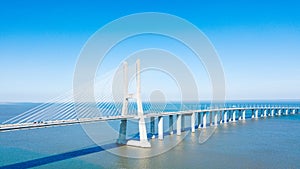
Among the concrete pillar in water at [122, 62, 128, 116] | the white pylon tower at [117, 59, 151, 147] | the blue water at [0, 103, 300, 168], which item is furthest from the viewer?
Answer: the concrete pillar in water at [122, 62, 128, 116]

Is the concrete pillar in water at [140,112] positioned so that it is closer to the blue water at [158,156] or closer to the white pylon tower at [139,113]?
the white pylon tower at [139,113]

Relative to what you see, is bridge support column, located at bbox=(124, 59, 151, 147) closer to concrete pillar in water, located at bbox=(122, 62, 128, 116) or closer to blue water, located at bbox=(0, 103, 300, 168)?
blue water, located at bbox=(0, 103, 300, 168)

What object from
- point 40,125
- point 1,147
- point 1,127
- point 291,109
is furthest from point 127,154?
point 291,109

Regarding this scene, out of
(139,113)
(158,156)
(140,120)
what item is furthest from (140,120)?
(158,156)

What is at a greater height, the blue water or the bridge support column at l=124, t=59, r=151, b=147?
the bridge support column at l=124, t=59, r=151, b=147

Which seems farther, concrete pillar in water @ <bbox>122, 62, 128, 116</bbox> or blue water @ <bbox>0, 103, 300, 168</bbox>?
concrete pillar in water @ <bbox>122, 62, 128, 116</bbox>

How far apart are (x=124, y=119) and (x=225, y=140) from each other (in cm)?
973

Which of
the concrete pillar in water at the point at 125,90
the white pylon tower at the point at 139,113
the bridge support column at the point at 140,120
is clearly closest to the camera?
the bridge support column at the point at 140,120

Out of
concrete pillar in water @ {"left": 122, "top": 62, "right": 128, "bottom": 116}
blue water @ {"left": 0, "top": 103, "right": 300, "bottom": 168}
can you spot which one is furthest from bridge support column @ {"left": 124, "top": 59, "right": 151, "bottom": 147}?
concrete pillar in water @ {"left": 122, "top": 62, "right": 128, "bottom": 116}

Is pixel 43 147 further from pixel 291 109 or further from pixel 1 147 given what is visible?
pixel 291 109

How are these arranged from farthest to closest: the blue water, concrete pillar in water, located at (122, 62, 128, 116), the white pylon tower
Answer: concrete pillar in water, located at (122, 62, 128, 116) → the white pylon tower → the blue water

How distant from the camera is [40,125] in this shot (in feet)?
52.4

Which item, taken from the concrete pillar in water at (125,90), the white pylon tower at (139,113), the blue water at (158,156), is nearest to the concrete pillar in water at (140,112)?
the white pylon tower at (139,113)

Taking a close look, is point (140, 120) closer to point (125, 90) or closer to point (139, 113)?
point (139, 113)
